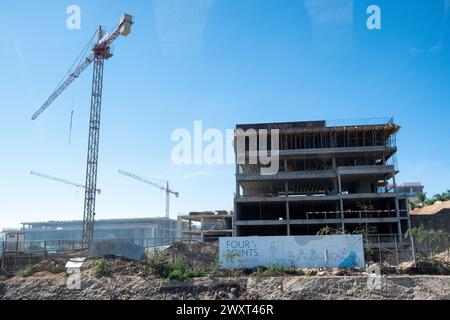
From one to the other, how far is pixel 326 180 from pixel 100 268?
37.9 metres

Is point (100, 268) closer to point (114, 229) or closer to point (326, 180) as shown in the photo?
point (326, 180)

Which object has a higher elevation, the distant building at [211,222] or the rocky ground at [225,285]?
the distant building at [211,222]

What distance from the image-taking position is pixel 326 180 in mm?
A: 56375

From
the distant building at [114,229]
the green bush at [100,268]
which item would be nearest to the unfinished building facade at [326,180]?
the green bush at [100,268]

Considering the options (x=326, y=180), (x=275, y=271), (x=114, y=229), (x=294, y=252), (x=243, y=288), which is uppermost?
(x=326, y=180)

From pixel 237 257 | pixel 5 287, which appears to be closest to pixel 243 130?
pixel 237 257

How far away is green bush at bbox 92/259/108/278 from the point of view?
24.4 meters

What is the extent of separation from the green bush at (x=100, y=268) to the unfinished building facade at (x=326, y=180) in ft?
92.0

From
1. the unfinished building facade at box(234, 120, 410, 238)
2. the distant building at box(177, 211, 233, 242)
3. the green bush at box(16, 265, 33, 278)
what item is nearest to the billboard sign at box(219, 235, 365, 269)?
the green bush at box(16, 265, 33, 278)

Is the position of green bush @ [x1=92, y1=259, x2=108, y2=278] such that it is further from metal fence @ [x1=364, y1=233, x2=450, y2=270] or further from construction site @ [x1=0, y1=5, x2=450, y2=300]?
metal fence @ [x1=364, y1=233, x2=450, y2=270]

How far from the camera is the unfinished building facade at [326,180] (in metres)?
51.6

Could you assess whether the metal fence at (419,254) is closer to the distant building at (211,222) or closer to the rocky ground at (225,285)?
the rocky ground at (225,285)

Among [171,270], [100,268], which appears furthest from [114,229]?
[171,270]
